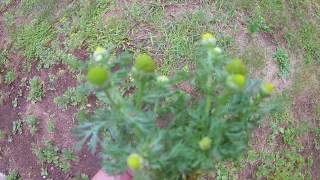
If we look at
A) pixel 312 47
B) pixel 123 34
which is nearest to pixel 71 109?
pixel 123 34

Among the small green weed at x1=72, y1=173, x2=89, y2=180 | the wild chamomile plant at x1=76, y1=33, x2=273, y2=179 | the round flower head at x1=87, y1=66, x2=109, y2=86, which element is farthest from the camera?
the small green weed at x1=72, y1=173, x2=89, y2=180

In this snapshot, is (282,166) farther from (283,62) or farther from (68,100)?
(68,100)

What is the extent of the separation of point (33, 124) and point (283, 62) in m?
1.68

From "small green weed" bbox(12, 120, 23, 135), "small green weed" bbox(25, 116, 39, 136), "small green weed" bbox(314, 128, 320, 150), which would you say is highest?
"small green weed" bbox(25, 116, 39, 136)

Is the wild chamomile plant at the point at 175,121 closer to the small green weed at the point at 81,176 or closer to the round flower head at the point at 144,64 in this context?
the round flower head at the point at 144,64

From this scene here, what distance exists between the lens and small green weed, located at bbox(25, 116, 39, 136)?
10.9 ft

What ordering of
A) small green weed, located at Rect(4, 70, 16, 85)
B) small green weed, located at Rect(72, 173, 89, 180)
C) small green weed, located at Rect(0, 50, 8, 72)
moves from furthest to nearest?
small green weed, located at Rect(0, 50, 8, 72) → small green weed, located at Rect(4, 70, 16, 85) → small green weed, located at Rect(72, 173, 89, 180)

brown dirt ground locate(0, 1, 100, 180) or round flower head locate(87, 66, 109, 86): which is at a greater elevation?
round flower head locate(87, 66, 109, 86)

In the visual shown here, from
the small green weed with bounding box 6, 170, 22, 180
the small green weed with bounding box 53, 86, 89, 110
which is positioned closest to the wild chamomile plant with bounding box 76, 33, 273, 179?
the small green weed with bounding box 53, 86, 89, 110

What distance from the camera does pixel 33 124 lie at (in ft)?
11.0

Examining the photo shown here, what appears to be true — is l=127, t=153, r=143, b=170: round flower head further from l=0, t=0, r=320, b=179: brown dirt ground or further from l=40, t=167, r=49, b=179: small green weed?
l=40, t=167, r=49, b=179: small green weed

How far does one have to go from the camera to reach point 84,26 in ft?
11.8

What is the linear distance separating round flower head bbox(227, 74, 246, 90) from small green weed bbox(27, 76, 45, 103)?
6.75 feet

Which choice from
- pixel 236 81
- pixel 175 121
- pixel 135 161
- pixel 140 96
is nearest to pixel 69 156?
pixel 175 121
